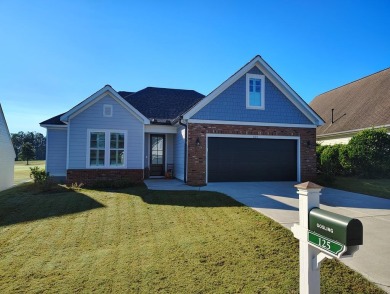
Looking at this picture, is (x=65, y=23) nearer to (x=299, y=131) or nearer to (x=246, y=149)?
(x=246, y=149)

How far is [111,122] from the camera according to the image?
12.6m

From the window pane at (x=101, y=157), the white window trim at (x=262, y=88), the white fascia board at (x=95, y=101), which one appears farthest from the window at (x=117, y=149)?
the white window trim at (x=262, y=88)

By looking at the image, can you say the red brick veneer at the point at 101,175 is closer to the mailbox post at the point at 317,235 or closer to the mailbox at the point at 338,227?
the mailbox post at the point at 317,235

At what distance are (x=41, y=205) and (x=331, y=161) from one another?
15955mm

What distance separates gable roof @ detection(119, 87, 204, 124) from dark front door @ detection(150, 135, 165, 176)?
48.8 inches

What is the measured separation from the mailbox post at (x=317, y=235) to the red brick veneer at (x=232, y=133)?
9.87 meters

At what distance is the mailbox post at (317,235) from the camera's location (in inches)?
77.3

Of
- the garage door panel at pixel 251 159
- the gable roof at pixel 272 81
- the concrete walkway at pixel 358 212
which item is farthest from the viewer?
the garage door panel at pixel 251 159

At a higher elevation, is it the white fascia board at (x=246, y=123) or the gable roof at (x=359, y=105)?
the gable roof at (x=359, y=105)

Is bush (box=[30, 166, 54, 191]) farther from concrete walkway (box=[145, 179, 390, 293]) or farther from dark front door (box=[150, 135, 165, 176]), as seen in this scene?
concrete walkway (box=[145, 179, 390, 293])

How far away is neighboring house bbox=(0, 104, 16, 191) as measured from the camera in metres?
13.8

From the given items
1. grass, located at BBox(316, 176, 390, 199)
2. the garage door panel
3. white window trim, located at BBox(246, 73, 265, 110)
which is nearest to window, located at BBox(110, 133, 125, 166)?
the garage door panel

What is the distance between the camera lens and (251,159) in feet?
44.1

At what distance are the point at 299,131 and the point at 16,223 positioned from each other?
1304cm
